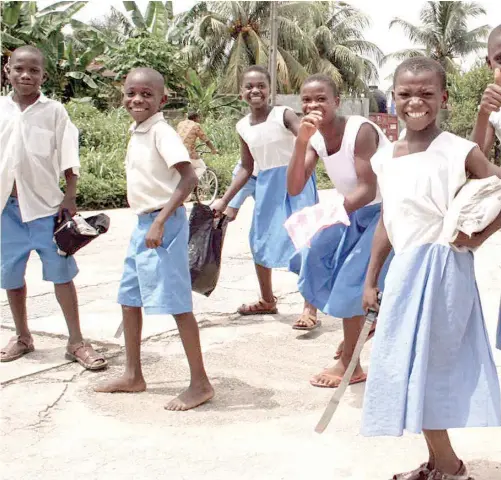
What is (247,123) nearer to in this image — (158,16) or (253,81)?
(253,81)

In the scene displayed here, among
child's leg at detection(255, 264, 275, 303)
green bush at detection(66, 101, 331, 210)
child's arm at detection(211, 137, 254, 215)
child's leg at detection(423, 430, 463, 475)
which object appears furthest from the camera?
green bush at detection(66, 101, 331, 210)

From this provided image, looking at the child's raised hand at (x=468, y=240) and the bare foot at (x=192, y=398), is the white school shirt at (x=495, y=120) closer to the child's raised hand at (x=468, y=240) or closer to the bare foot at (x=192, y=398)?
the child's raised hand at (x=468, y=240)

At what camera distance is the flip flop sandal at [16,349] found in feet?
13.9

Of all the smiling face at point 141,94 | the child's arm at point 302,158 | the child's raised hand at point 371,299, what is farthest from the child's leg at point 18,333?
the child's raised hand at point 371,299

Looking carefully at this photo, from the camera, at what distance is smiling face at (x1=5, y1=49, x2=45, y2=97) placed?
405cm

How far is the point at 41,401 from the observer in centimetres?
361

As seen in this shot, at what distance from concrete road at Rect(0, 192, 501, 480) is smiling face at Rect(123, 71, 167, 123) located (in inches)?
52.0

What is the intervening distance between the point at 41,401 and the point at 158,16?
66.7 ft

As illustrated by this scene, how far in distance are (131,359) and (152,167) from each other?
0.92 m

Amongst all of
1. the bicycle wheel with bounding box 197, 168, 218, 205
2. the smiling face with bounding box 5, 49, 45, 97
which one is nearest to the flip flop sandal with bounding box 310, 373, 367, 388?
the smiling face with bounding box 5, 49, 45, 97

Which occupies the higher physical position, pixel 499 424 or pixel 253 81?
pixel 253 81

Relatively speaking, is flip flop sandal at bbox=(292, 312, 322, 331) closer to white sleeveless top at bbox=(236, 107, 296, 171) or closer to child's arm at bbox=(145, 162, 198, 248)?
white sleeveless top at bbox=(236, 107, 296, 171)

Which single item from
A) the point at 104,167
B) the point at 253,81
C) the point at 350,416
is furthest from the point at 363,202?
the point at 104,167

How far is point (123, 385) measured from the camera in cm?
375
